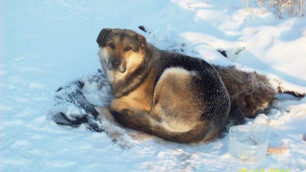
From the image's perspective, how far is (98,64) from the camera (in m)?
6.03

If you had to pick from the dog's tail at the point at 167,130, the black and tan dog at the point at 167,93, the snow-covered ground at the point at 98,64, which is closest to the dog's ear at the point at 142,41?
the black and tan dog at the point at 167,93

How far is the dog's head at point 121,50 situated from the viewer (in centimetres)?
468

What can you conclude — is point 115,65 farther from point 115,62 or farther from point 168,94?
point 168,94

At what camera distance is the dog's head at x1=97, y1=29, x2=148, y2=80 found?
15.4 ft

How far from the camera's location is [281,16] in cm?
718

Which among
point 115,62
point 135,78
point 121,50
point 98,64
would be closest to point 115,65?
point 115,62

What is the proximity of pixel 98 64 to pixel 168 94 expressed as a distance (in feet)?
5.69

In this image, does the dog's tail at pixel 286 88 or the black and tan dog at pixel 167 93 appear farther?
the dog's tail at pixel 286 88

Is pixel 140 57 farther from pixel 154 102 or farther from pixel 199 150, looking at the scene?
pixel 199 150

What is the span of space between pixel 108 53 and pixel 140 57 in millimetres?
437

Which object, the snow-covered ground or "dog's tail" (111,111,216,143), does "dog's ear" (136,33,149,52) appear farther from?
the snow-covered ground

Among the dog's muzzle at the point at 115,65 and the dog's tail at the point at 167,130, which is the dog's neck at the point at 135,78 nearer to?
the dog's muzzle at the point at 115,65

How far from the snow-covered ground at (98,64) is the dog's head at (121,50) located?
2.89ft

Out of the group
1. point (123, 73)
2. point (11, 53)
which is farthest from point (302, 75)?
point (11, 53)
